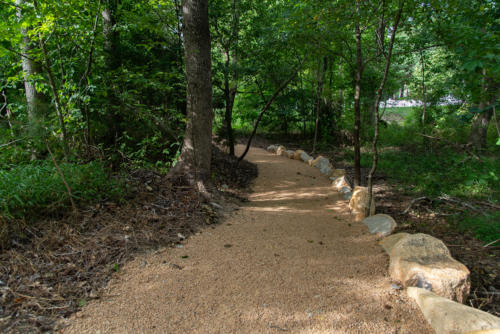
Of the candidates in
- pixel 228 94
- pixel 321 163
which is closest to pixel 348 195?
pixel 321 163

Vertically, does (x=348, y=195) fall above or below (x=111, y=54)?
below

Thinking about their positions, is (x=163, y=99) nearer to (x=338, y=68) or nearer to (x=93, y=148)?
(x=93, y=148)

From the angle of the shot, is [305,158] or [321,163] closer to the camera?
[321,163]

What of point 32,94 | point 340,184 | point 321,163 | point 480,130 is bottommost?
point 340,184

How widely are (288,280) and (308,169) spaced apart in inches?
198

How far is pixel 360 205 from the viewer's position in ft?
13.7

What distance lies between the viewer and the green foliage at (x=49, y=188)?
8.54 feet

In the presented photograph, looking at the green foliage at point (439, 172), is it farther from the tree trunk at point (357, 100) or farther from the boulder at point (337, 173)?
the tree trunk at point (357, 100)

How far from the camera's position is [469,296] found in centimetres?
218

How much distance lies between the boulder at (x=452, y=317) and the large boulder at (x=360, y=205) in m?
2.00

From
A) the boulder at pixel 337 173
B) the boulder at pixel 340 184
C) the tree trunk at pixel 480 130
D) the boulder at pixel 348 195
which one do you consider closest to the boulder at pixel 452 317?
the boulder at pixel 348 195

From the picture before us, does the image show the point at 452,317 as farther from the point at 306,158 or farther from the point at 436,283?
the point at 306,158

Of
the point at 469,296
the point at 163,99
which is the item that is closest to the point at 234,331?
the point at 469,296

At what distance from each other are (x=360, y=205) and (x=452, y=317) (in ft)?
8.23
